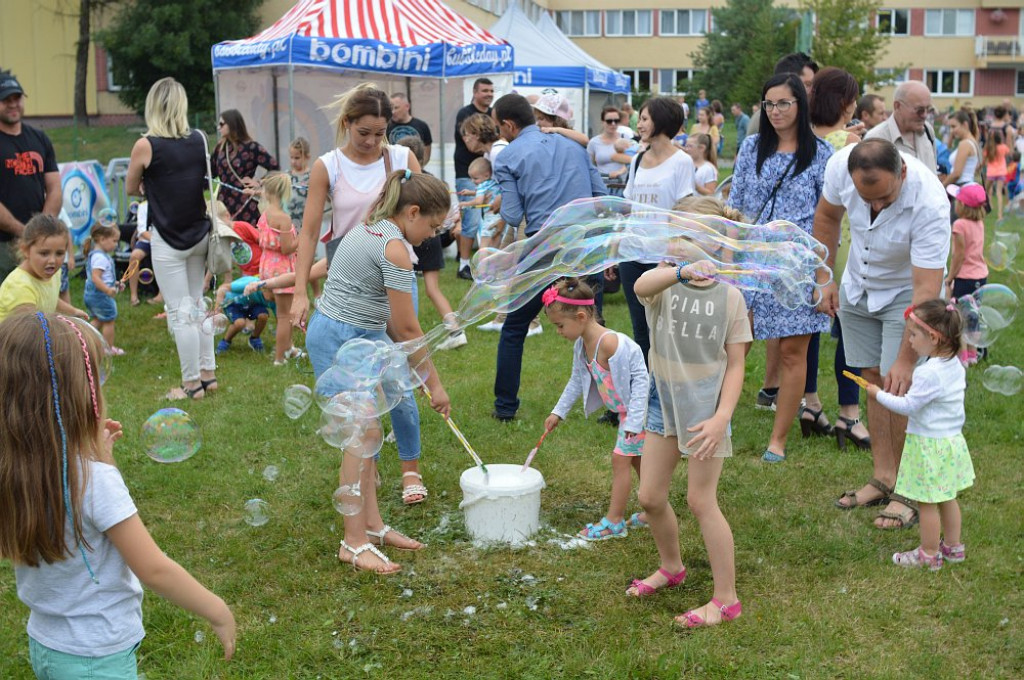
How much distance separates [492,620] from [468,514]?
81cm

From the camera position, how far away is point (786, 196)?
5871mm

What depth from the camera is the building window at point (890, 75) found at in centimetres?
4761

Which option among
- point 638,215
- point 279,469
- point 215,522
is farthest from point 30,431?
point 279,469

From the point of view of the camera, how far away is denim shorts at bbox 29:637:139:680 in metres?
2.50

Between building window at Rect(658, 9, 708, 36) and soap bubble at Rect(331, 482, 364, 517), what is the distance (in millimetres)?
61997

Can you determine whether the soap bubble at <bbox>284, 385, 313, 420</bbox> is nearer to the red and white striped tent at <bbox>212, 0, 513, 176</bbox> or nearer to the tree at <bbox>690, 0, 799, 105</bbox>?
the red and white striped tent at <bbox>212, 0, 513, 176</bbox>

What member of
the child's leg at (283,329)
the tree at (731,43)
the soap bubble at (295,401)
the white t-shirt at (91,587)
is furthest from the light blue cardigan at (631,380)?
the tree at (731,43)

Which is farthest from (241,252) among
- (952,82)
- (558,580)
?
(952,82)

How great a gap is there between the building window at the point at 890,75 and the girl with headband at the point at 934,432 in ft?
151

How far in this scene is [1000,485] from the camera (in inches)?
218

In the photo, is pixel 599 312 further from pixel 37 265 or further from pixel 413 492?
pixel 37 265

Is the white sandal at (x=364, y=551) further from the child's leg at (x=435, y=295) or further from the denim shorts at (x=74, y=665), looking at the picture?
the denim shorts at (x=74, y=665)

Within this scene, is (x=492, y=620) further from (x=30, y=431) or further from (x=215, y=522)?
(x=30, y=431)

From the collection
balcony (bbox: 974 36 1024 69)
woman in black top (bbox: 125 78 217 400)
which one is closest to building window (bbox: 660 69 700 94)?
balcony (bbox: 974 36 1024 69)
